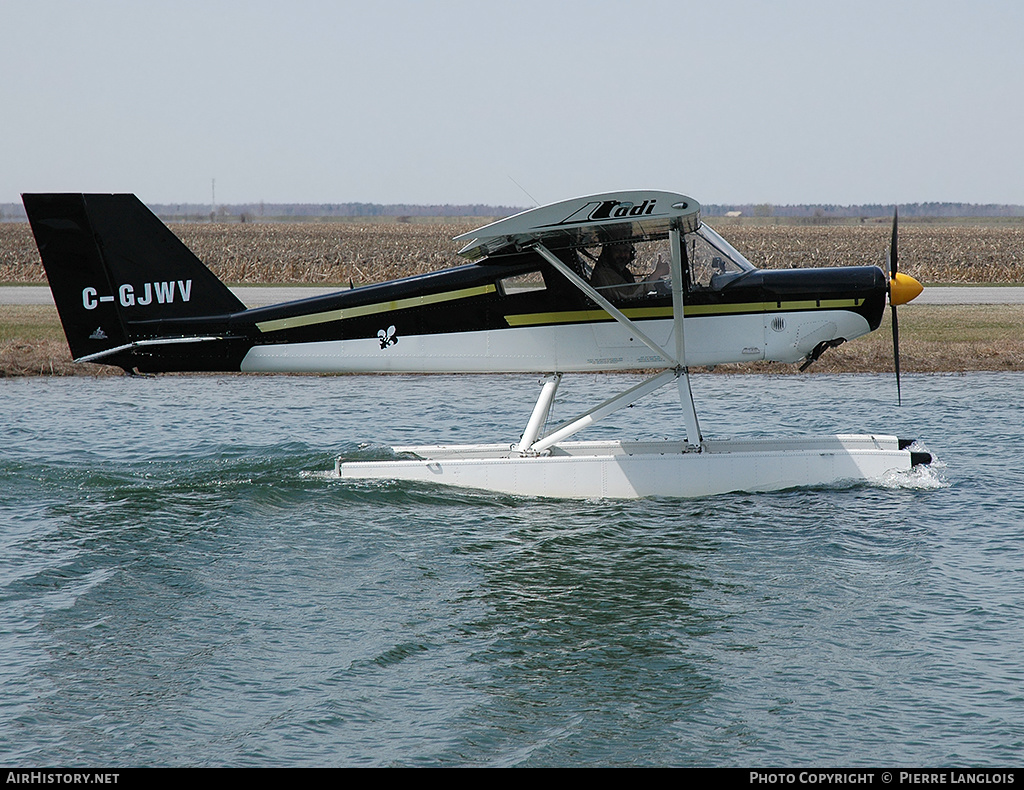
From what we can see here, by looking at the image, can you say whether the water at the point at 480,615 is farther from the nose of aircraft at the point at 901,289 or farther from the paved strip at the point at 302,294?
the paved strip at the point at 302,294

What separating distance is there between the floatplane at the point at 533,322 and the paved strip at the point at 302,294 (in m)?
13.7

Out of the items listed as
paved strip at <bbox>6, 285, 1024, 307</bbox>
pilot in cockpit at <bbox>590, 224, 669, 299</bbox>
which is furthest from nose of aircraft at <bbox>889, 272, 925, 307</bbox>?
paved strip at <bbox>6, 285, 1024, 307</bbox>

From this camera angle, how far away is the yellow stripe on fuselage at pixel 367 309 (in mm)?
11398

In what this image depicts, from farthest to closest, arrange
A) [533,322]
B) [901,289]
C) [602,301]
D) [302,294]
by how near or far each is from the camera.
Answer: [302,294], [533,322], [901,289], [602,301]

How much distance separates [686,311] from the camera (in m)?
11.2

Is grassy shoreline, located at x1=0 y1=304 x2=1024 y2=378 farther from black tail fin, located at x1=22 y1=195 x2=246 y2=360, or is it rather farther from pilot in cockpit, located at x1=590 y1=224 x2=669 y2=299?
pilot in cockpit, located at x1=590 y1=224 x2=669 y2=299

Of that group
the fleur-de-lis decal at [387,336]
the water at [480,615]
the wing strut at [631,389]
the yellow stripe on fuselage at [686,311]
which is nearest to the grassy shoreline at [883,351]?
the water at [480,615]

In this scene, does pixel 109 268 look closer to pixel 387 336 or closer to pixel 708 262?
pixel 387 336

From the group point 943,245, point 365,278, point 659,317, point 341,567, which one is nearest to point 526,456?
point 659,317

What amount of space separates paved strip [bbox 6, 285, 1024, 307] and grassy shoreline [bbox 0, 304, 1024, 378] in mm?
4676

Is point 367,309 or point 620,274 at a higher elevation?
point 620,274

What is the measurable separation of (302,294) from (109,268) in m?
17.0

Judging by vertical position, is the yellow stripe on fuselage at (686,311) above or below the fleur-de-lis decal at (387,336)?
above

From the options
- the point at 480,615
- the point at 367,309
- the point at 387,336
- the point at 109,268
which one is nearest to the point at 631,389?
the point at 387,336
